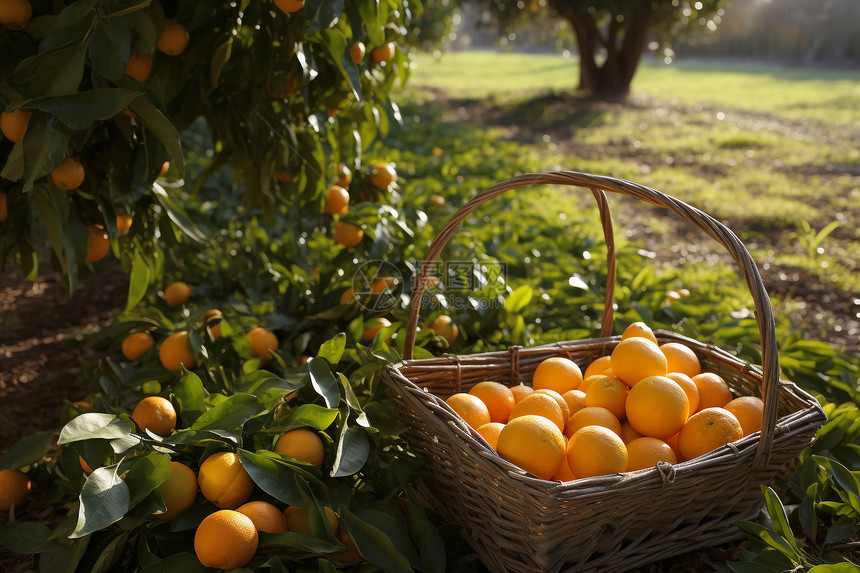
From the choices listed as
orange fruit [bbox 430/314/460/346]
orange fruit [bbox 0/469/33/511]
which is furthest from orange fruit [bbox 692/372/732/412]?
orange fruit [bbox 0/469/33/511]

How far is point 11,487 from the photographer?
1.55 m

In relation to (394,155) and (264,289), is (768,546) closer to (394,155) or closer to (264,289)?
(264,289)

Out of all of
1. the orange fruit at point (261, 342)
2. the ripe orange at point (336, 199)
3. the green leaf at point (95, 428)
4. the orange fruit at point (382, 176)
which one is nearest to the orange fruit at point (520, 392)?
the orange fruit at point (261, 342)

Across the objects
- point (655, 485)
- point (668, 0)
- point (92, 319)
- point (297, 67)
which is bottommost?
point (92, 319)

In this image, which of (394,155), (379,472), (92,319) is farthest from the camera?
(394,155)

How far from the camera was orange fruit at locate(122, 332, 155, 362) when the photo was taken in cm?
209

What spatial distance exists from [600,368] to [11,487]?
1.43 metres

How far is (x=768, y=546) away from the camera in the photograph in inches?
52.1

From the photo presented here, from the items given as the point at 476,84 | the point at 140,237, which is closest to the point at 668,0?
the point at 476,84

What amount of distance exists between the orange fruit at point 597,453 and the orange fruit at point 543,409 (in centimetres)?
11

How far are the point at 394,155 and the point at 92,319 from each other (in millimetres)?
2384

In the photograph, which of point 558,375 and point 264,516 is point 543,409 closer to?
point 558,375

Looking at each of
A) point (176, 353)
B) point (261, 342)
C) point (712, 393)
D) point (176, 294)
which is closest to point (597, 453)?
point (712, 393)

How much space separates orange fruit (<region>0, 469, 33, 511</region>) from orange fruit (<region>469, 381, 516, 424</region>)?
1.09 m
